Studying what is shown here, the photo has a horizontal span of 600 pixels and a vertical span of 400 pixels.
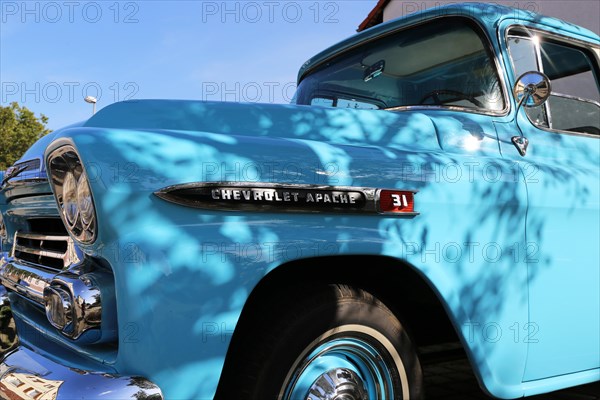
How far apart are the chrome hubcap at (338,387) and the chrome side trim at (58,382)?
55 centimetres

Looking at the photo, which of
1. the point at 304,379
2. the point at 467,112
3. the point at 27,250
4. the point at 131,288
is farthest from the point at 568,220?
the point at 27,250

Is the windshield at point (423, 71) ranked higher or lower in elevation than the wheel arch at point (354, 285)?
higher

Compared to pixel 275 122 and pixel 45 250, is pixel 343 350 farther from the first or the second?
pixel 45 250

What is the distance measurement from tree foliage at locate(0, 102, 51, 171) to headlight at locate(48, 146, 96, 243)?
28.4 meters

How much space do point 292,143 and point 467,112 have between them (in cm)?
103

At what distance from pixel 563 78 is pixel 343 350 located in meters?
2.22

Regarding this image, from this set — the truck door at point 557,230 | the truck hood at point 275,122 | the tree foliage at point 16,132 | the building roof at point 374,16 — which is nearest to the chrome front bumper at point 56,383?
the truck hood at point 275,122

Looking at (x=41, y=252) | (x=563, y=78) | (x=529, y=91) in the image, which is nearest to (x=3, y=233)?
(x=41, y=252)

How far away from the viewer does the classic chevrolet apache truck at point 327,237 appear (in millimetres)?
1588

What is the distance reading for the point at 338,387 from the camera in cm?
188

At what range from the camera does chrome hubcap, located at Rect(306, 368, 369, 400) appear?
6.01 ft

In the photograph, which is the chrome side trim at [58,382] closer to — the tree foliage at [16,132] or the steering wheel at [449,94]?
the steering wheel at [449,94]

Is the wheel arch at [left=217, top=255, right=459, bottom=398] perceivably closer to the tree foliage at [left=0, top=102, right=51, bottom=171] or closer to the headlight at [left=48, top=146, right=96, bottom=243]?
the headlight at [left=48, top=146, right=96, bottom=243]

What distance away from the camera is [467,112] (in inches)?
99.4
